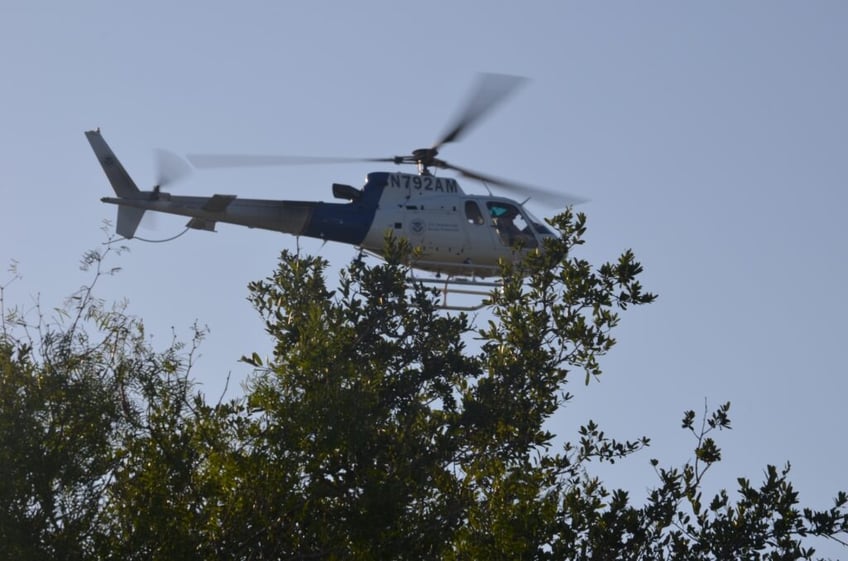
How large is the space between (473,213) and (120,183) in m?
7.03

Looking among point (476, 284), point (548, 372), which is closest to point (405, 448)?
point (548, 372)

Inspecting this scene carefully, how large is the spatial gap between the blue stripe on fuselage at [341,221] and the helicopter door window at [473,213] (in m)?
1.97

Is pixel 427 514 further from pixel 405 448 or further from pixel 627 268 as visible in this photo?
pixel 627 268

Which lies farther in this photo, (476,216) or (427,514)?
(476,216)

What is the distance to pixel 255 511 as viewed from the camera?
615 inches

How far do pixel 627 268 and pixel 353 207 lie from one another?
8.78 m

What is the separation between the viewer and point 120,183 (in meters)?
28.2

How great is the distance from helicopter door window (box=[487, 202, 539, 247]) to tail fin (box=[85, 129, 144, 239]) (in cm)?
719

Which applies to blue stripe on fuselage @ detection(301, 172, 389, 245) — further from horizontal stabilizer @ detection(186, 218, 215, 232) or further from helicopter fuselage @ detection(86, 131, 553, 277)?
horizontal stabilizer @ detection(186, 218, 215, 232)

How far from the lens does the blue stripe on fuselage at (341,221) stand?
2883 cm

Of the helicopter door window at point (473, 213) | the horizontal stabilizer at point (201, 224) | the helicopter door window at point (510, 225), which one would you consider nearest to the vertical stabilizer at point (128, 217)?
the horizontal stabilizer at point (201, 224)

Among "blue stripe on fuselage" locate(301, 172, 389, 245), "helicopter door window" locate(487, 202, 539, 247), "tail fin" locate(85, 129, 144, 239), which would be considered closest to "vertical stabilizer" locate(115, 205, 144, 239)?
"tail fin" locate(85, 129, 144, 239)

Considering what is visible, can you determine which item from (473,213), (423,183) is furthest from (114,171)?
(473,213)

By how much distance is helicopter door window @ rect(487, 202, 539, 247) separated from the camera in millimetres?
30016
